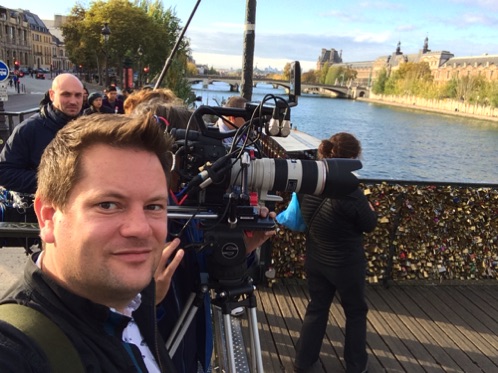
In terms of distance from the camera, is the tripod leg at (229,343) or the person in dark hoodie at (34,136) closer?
the tripod leg at (229,343)

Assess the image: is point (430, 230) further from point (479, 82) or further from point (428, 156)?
point (479, 82)

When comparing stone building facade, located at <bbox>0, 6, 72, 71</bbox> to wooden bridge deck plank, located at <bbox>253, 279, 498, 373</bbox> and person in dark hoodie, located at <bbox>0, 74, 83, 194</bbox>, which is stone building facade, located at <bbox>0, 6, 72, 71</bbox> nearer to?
person in dark hoodie, located at <bbox>0, 74, 83, 194</bbox>

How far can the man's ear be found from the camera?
0.86 meters

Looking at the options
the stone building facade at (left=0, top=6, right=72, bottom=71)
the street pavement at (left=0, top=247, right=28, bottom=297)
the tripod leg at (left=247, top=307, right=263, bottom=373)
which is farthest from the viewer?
the stone building facade at (left=0, top=6, right=72, bottom=71)

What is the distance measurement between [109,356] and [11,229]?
1.69 metres

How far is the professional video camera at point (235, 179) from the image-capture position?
149 centimetres

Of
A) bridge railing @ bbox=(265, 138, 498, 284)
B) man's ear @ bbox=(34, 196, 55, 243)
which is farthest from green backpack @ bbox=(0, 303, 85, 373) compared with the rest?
bridge railing @ bbox=(265, 138, 498, 284)

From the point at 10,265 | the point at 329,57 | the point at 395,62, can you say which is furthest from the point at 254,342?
the point at 329,57

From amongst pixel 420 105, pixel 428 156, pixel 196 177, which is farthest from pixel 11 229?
pixel 420 105

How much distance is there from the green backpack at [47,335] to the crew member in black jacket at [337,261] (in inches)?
69.1

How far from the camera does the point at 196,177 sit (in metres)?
1.46

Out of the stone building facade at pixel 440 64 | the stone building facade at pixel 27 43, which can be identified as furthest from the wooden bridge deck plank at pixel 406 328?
the stone building facade at pixel 440 64

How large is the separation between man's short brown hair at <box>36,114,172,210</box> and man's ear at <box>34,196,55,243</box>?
2cm

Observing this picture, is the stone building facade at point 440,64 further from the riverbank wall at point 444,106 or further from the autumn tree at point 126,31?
the autumn tree at point 126,31
